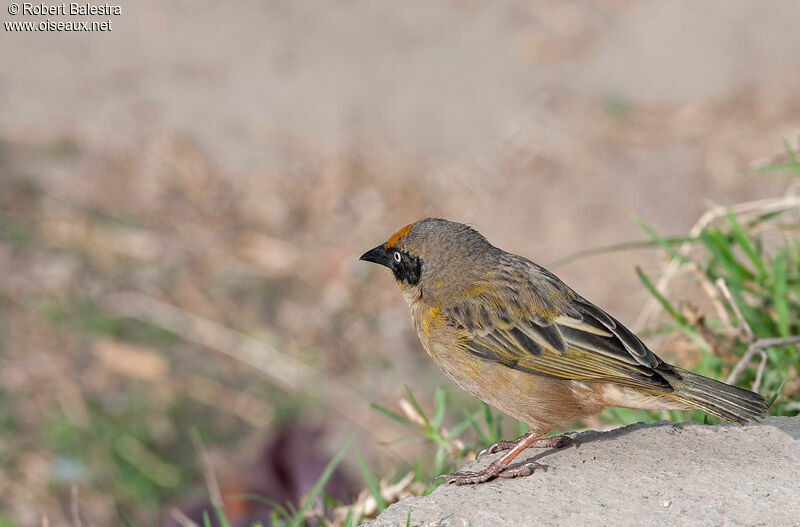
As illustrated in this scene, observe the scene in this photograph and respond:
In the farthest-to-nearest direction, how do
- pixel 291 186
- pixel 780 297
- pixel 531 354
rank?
1. pixel 291 186
2. pixel 780 297
3. pixel 531 354

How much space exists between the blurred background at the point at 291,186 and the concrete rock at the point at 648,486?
1.97m

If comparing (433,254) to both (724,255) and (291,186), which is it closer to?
(724,255)

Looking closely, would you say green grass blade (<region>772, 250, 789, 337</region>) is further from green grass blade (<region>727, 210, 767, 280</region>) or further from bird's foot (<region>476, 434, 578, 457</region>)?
bird's foot (<region>476, 434, 578, 457</region>)

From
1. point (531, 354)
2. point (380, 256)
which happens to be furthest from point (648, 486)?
point (380, 256)

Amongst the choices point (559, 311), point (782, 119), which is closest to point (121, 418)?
point (559, 311)

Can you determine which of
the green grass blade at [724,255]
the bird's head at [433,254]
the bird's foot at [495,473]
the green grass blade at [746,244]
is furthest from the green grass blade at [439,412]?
the green grass blade at [746,244]

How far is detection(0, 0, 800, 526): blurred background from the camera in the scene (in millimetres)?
7371

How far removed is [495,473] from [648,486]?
0.56m

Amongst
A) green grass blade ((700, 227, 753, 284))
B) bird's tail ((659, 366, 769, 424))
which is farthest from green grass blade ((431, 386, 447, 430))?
green grass blade ((700, 227, 753, 284))

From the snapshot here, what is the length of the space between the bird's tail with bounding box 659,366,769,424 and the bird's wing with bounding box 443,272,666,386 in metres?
0.08

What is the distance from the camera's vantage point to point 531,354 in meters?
3.85

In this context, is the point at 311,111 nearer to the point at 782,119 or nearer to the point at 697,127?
the point at 697,127

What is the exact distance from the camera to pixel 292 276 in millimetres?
9078

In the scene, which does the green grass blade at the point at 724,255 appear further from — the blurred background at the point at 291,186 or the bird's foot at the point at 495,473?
the blurred background at the point at 291,186
